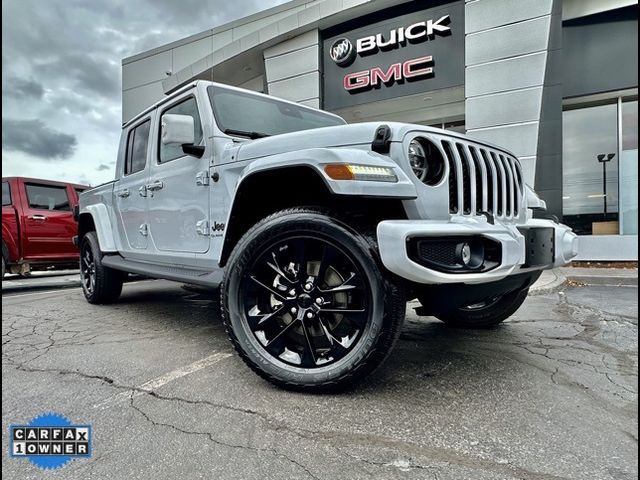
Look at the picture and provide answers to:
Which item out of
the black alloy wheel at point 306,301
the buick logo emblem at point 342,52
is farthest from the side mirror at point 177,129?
the buick logo emblem at point 342,52

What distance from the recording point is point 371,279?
1.91 metres

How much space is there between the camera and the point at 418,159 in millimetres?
2094

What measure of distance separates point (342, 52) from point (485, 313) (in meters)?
9.06

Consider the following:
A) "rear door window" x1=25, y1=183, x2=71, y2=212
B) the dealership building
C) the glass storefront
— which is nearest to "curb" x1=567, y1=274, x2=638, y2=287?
the dealership building

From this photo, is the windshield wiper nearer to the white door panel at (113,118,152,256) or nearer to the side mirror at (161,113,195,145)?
the side mirror at (161,113,195,145)

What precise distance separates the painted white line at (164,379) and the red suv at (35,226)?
5.58 meters

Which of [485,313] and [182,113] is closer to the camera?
[485,313]

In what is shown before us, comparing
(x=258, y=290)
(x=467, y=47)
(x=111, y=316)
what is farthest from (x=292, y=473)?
(x=467, y=47)

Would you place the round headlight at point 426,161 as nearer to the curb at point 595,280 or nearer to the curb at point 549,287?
the curb at point 549,287

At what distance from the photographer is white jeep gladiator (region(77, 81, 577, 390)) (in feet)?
6.17

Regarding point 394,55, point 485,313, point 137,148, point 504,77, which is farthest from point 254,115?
point 394,55

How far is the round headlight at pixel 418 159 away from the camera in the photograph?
2066 mm

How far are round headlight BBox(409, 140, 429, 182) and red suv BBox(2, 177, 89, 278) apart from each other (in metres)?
6.93

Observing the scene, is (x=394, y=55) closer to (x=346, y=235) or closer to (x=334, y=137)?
(x=334, y=137)
